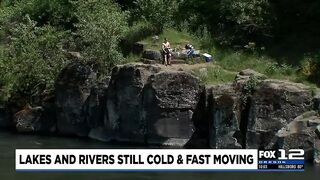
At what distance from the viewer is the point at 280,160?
23.3 m

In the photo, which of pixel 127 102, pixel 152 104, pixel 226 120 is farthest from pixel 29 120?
pixel 226 120

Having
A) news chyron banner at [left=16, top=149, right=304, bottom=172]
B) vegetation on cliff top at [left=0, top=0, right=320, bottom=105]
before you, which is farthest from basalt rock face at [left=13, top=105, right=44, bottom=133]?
news chyron banner at [left=16, top=149, right=304, bottom=172]

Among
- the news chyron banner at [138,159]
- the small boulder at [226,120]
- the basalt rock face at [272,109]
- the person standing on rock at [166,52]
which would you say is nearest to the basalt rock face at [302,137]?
the basalt rock face at [272,109]

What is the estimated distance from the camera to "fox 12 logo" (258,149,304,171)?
22689mm

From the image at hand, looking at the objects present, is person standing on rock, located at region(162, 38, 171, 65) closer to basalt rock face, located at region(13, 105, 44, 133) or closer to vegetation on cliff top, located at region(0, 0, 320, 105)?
vegetation on cliff top, located at region(0, 0, 320, 105)

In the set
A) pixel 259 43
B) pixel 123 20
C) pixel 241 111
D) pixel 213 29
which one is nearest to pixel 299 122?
pixel 241 111

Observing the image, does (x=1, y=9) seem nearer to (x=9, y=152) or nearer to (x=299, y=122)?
(x=9, y=152)

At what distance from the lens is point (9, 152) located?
102ft

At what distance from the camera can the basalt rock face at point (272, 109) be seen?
30.5 m

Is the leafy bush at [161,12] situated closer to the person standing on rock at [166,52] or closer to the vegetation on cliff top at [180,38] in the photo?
the vegetation on cliff top at [180,38]

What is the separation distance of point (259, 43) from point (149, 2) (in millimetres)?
7404

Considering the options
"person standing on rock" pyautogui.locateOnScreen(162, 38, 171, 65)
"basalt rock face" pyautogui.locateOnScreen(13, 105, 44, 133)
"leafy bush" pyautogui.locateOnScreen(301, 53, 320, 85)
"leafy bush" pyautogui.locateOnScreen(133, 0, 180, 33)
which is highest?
"leafy bush" pyautogui.locateOnScreen(133, 0, 180, 33)

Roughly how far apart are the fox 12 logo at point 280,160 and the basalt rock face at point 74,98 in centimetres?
1461

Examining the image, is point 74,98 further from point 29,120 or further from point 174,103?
point 174,103
